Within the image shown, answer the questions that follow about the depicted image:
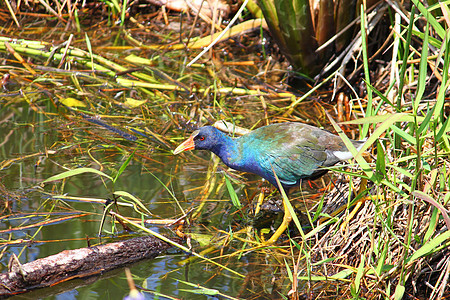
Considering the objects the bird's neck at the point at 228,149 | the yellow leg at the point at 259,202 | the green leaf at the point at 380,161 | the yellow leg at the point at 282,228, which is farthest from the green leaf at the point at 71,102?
the green leaf at the point at 380,161

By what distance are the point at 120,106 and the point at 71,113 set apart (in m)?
0.37

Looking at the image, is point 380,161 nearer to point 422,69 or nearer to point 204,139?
point 422,69

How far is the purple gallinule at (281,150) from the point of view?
2.75 meters

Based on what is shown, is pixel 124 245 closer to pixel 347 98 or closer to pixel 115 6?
pixel 347 98

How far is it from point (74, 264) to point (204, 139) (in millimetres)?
967

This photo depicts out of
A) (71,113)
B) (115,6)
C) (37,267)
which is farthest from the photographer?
(115,6)

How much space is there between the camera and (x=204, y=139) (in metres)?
2.83

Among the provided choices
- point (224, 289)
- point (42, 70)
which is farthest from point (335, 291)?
point (42, 70)

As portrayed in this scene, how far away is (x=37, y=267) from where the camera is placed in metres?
2.20

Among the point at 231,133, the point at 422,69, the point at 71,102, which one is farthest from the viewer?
the point at 71,102

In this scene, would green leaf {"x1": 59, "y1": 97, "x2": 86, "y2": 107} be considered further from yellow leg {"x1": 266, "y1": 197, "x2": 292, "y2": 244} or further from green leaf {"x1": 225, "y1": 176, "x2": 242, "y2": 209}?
yellow leg {"x1": 266, "y1": 197, "x2": 292, "y2": 244}

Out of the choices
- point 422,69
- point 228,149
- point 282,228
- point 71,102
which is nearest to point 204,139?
point 228,149

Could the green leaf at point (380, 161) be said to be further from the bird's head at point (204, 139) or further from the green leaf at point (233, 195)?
the bird's head at point (204, 139)

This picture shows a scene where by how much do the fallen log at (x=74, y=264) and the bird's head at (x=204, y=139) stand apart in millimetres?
588
